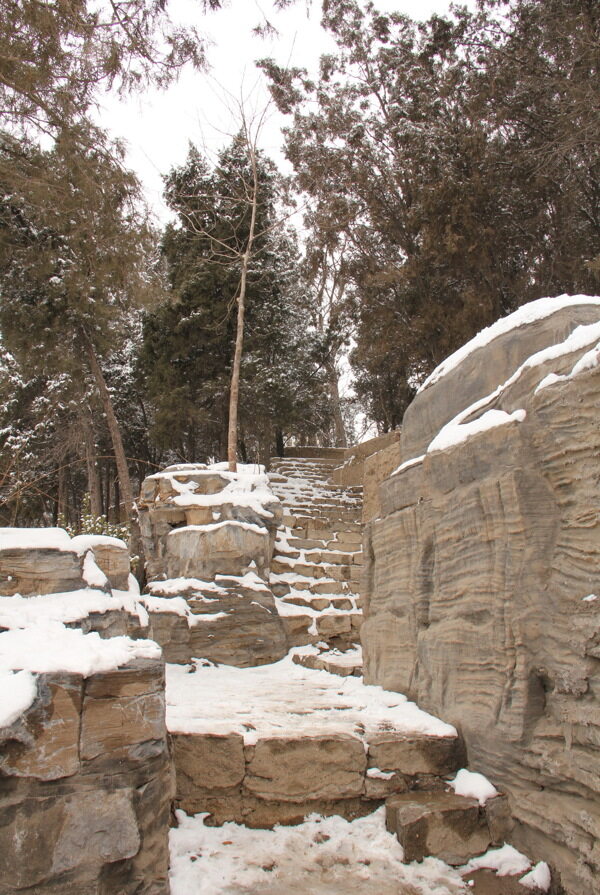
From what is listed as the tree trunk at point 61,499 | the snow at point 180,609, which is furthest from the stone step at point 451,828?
the snow at point 180,609

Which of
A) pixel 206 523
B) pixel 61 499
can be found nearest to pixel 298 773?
pixel 206 523

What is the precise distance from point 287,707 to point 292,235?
13.6 metres

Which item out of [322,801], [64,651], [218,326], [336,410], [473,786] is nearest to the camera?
[64,651]

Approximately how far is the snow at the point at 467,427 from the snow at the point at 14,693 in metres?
2.30

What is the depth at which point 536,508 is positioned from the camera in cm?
293

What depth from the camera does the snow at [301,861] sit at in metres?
2.60

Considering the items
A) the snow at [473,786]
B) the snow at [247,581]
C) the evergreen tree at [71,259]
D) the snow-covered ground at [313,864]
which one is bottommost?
the snow-covered ground at [313,864]

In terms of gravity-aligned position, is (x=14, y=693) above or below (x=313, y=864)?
above

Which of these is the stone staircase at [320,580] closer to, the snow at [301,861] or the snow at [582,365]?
the snow at [301,861]

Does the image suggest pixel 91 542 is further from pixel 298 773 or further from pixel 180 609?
pixel 180 609

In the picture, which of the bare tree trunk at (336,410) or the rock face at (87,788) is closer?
the rock face at (87,788)

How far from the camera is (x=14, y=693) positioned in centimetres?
226

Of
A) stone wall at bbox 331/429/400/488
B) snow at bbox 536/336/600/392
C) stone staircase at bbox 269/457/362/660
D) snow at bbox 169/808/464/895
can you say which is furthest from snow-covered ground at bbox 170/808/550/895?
stone wall at bbox 331/429/400/488

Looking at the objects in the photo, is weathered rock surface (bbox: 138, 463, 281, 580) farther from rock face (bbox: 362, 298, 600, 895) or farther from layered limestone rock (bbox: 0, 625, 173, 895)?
layered limestone rock (bbox: 0, 625, 173, 895)
